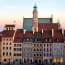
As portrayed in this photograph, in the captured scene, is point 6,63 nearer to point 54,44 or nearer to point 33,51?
point 33,51

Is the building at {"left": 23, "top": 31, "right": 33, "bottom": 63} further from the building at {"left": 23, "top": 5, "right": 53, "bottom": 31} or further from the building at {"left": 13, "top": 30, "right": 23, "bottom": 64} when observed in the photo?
the building at {"left": 23, "top": 5, "right": 53, "bottom": 31}

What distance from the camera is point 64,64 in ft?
391

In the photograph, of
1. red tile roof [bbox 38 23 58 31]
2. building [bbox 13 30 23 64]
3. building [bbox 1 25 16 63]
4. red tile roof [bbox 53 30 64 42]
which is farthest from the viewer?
red tile roof [bbox 38 23 58 31]

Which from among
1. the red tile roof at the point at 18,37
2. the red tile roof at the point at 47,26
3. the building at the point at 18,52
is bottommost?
the building at the point at 18,52

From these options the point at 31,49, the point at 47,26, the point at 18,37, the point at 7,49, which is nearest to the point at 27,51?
the point at 31,49

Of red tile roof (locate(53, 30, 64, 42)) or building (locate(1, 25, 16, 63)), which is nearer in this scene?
building (locate(1, 25, 16, 63))

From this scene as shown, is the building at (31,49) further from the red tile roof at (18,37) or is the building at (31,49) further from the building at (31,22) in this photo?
the building at (31,22)

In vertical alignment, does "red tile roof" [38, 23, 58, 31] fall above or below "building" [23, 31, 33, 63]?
above

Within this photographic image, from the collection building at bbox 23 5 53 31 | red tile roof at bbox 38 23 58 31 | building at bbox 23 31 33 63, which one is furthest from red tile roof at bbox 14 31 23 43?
red tile roof at bbox 38 23 58 31

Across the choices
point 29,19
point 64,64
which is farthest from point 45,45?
point 29,19

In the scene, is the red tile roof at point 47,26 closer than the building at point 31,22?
Yes

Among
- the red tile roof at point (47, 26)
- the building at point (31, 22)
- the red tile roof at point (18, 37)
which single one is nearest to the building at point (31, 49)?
the red tile roof at point (18, 37)

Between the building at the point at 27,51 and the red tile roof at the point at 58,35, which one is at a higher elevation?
the red tile roof at the point at 58,35

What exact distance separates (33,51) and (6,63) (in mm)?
13159
